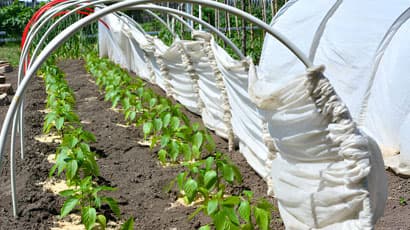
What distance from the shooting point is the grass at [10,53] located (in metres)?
14.9

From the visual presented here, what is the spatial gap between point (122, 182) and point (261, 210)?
1.79 meters

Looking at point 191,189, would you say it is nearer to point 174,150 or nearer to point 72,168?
point 72,168

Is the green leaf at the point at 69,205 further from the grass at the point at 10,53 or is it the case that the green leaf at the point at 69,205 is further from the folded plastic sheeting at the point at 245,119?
the grass at the point at 10,53

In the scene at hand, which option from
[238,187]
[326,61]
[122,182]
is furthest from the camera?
[326,61]

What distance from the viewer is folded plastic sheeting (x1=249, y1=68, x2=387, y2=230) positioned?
2.70 metres

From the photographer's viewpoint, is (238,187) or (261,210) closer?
(261,210)

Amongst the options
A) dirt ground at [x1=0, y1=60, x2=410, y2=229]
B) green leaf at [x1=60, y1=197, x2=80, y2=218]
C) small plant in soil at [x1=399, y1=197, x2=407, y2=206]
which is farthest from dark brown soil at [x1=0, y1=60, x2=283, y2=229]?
small plant in soil at [x1=399, y1=197, x2=407, y2=206]

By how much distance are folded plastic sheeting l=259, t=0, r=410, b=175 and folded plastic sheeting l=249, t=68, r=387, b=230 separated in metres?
1.74

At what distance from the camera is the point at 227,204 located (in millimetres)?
3158

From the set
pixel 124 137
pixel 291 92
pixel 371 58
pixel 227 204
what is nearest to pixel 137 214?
pixel 227 204

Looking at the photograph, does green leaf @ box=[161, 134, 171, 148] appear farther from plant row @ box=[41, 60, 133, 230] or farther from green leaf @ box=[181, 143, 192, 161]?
plant row @ box=[41, 60, 133, 230]

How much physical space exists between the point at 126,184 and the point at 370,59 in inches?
94.9

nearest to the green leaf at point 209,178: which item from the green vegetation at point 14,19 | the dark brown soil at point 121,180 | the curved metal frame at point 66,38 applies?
the dark brown soil at point 121,180

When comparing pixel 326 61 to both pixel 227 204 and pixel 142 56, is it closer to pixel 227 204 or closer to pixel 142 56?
pixel 227 204
